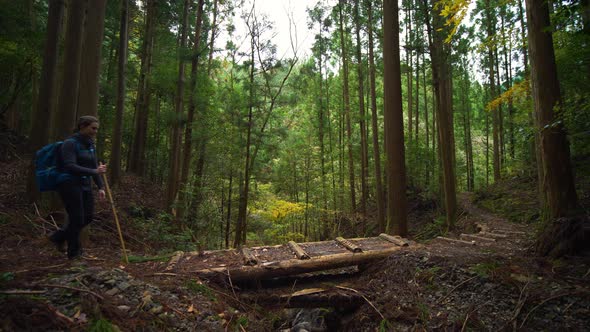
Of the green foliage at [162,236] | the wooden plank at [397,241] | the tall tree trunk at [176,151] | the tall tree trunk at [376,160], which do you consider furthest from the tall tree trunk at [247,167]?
the wooden plank at [397,241]

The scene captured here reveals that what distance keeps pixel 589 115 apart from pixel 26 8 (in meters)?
16.4

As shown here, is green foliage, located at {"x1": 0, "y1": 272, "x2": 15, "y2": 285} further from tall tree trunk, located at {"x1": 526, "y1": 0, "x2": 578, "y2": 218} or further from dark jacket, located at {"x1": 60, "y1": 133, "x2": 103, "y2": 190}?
tall tree trunk, located at {"x1": 526, "y1": 0, "x2": 578, "y2": 218}

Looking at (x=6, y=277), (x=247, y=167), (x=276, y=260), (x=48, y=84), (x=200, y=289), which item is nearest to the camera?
(x=6, y=277)

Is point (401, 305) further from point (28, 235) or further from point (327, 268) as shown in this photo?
point (28, 235)

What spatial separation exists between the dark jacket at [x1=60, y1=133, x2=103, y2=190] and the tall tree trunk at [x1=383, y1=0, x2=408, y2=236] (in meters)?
6.31

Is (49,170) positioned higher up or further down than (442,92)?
further down

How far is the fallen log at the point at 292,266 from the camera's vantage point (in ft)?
15.6

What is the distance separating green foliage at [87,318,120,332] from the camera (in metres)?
2.56

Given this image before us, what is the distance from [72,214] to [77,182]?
1.36 feet

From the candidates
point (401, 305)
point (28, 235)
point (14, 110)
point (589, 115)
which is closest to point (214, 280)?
point (401, 305)

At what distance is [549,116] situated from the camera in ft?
15.5

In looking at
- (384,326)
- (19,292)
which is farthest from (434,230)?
(19,292)

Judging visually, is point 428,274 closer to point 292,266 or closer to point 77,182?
point 292,266

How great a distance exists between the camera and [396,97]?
795 cm
